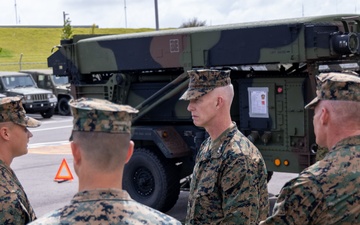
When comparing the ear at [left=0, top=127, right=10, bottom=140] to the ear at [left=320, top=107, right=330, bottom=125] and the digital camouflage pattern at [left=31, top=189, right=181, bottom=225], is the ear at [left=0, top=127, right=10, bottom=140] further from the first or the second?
the ear at [left=320, top=107, right=330, bottom=125]

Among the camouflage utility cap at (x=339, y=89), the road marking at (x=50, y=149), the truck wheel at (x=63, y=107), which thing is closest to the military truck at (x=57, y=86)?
the truck wheel at (x=63, y=107)

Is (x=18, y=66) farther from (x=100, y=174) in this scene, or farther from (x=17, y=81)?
(x=100, y=174)

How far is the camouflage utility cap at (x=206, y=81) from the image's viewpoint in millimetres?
4586

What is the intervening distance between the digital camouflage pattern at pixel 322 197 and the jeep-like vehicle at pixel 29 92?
22.2 m

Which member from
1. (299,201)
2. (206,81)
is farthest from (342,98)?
(206,81)

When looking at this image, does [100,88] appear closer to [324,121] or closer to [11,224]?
[11,224]

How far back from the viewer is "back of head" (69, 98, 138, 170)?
251 cm

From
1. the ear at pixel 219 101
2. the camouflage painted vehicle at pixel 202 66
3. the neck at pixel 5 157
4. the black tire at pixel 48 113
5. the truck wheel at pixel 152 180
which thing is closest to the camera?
the neck at pixel 5 157

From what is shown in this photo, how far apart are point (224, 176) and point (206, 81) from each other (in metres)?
0.74

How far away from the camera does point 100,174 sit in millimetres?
2512

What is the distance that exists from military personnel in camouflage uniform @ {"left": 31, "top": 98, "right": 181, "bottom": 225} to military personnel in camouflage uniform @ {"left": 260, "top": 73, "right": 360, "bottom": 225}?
781 millimetres

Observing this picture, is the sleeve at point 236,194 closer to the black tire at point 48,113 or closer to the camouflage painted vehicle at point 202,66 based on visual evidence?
the camouflage painted vehicle at point 202,66

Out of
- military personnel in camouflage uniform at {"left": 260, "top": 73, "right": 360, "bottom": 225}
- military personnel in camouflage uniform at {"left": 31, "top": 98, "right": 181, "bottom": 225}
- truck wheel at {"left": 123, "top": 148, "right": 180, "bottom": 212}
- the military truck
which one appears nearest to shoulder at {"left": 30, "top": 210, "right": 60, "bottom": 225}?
military personnel in camouflage uniform at {"left": 31, "top": 98, "right": 181, "bottom": 225}

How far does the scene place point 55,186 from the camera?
12.0m
